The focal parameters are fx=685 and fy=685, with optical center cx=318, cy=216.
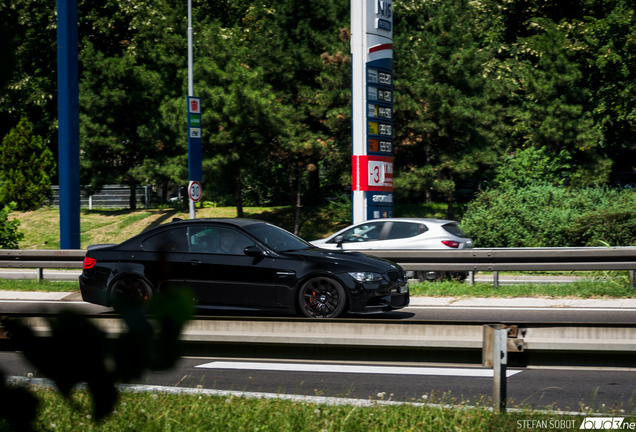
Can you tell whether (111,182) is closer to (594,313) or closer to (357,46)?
(357,46)

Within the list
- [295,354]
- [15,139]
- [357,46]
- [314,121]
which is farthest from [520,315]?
[15,139]

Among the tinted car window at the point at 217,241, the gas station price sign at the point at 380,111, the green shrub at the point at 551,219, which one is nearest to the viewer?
the tinted car window at the point at 217,241

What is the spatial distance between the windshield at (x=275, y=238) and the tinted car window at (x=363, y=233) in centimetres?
412

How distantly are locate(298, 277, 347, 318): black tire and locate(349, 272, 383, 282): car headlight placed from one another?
227 mm

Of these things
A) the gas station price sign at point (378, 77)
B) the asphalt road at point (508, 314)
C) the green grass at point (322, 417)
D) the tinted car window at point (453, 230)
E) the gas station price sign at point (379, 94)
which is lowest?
the asphalt road at point (508, 314)

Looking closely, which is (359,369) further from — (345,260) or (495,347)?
(495,347)

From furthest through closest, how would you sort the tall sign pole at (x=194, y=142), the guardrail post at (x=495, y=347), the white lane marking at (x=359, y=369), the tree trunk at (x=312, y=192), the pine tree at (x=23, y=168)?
the tree trunk at (x=312, y=192)
the pine tree at (x=23, y=168)
the tall sign pole at (x=194, y=142)
the white lane marking at (x=359, y=369)
the guardrail post at (x=495, y=347)

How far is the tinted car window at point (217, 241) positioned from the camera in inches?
351

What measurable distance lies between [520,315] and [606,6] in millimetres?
23431

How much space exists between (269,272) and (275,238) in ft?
2.31

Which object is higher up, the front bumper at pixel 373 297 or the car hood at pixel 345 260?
the car hood at pixel 345 260

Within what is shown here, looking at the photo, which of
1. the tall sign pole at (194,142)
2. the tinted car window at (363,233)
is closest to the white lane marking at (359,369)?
the tinted car window at (363,233)

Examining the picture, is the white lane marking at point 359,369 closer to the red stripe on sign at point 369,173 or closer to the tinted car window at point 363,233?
the tinted car window at point 363,233

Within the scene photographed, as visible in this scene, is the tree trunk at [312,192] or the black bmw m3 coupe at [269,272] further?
the tree trunk at [312,192]
